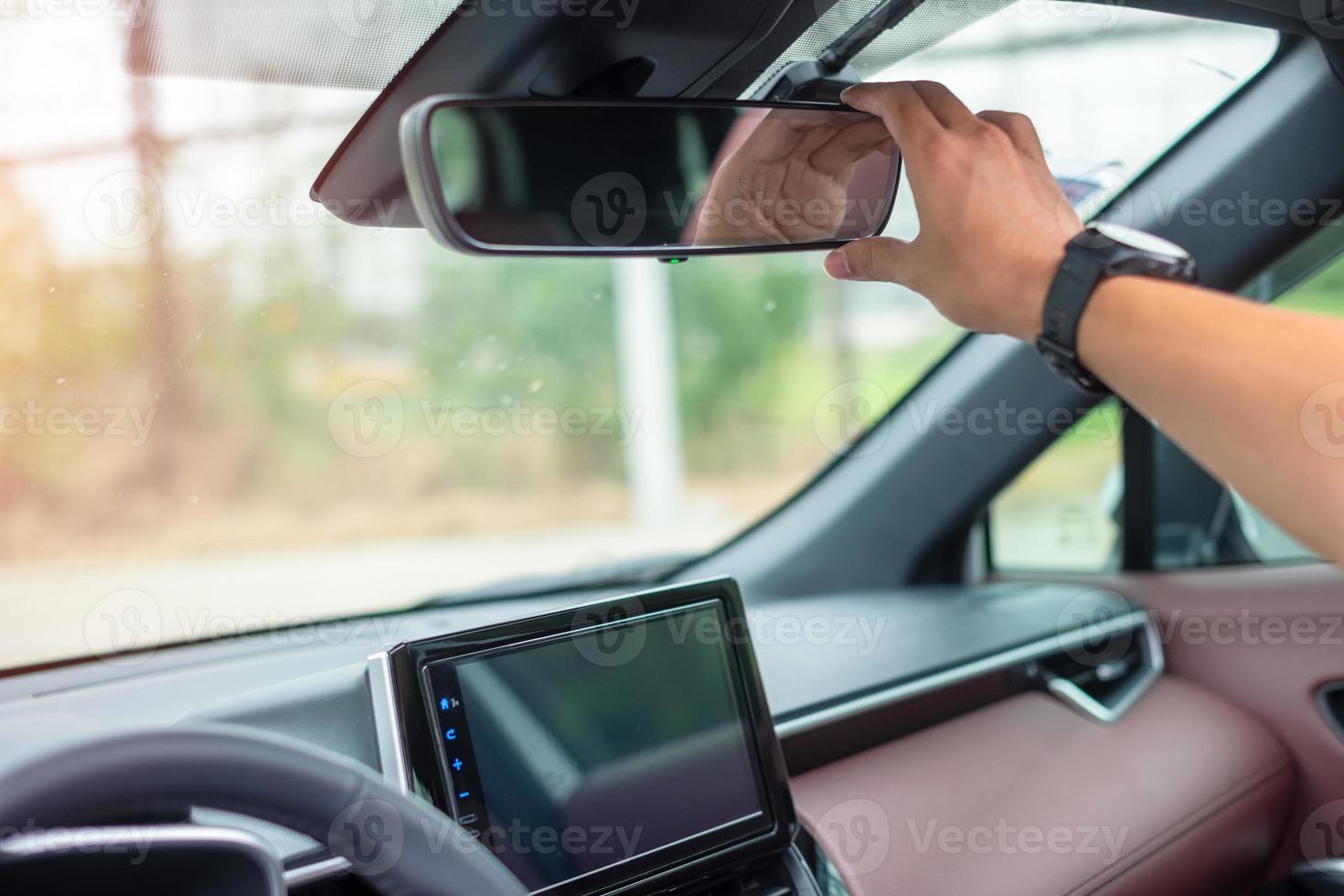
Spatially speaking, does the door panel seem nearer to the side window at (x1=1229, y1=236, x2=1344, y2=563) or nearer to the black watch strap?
the side window at (x1=1229, y1=236, x2=1344, y2=563)

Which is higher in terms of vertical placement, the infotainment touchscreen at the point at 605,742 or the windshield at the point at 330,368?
the windshield at the point at 330,368

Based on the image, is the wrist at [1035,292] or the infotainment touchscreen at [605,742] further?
the infotainment touchscreen at [605,742]

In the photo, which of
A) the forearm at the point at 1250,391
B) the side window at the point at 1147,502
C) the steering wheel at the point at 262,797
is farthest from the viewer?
the side window at the point at 1147,502

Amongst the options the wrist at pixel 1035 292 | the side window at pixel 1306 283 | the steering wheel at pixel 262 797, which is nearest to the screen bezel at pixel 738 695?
the steering wheel at pixel 262 797

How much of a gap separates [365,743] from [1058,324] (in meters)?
1.13

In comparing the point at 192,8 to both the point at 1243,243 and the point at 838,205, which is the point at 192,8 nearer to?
the point at 838,205

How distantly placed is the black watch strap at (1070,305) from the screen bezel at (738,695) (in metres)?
0.78

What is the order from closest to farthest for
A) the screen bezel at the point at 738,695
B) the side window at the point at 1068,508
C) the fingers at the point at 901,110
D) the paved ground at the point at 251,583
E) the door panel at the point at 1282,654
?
1. the fingers at the point at 901,110
2. the screen bezel at the point at 738,695
3. the paved ground at the point at 251,583
4. the door panel at the point at 1282,654
5. the side window at the point at 1068,508

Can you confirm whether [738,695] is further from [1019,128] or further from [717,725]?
[1019,128]

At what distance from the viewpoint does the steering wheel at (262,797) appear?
0.73 metres

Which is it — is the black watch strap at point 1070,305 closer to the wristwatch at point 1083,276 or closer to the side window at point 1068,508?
the wristwatch at point 1083,276

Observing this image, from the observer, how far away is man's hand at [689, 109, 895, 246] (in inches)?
57.8

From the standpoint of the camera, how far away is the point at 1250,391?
0.88m

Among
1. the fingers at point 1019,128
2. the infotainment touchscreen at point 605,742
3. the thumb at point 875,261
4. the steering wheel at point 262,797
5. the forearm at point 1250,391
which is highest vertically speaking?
the fingers at point 1019,128
